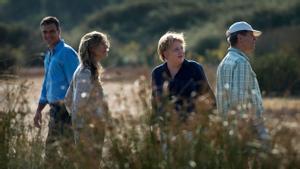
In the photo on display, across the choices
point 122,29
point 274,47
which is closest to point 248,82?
point 274,47

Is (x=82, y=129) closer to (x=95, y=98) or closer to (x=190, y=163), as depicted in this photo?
(x=95, y=98)

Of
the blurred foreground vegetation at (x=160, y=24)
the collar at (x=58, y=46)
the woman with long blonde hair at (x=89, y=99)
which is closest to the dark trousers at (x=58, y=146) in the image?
the woman with long blonde hair at (x=89, y=99)

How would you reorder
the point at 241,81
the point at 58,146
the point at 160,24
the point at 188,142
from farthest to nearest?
1. the point at 160,24
2. the point at 241,81
3. the point at 58,146
4. the point at 188,142

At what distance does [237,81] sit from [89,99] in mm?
1517

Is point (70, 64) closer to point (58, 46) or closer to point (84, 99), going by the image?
point (58, 46)

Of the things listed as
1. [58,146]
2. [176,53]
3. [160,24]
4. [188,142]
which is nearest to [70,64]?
[176,53]

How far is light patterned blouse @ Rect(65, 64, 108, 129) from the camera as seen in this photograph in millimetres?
7699

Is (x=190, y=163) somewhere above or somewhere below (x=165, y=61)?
below

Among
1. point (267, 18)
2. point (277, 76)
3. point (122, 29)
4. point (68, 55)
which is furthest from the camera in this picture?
point (122, 29)

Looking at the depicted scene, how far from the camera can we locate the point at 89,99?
26.0 feet

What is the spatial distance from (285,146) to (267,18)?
181 ft

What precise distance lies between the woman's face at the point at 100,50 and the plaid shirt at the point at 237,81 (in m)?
1.08

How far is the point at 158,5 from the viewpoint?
84.1m

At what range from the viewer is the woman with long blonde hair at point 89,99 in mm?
7406
